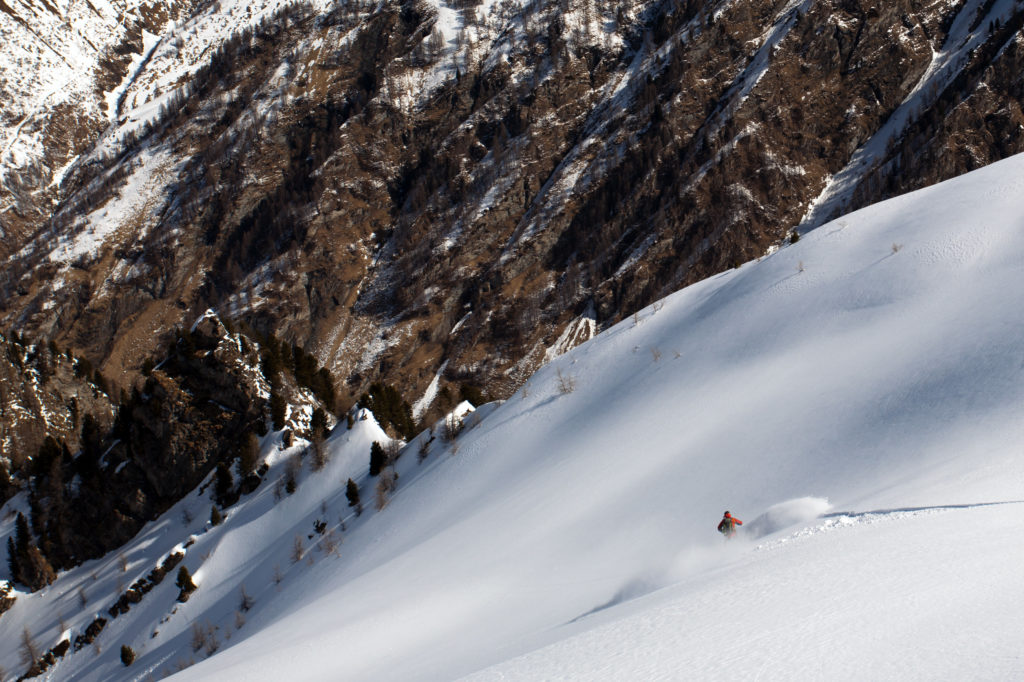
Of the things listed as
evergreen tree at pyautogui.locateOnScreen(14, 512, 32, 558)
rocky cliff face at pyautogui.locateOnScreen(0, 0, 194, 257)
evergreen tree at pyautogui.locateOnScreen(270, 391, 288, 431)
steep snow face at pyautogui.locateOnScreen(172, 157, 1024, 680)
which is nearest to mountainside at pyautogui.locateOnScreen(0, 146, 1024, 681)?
steep snow face at pyautogui.locateOnScreen(172, 157, 1024, 680)

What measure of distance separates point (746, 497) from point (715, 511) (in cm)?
65

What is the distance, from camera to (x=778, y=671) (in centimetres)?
487

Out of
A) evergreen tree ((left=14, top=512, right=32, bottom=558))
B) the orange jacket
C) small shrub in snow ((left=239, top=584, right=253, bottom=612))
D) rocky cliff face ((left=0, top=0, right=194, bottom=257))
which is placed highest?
rocky cliff face ((left=0, top=0, right=194, bottom=257))

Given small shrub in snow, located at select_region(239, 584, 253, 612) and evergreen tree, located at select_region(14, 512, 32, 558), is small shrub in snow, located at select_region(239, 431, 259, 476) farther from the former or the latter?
evergreen tree, located at select_region(14, 512, 32, 558)

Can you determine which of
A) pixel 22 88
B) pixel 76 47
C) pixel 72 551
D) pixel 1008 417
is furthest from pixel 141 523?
pixel 76 47

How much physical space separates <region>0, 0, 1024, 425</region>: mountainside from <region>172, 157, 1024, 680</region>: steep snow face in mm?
41499

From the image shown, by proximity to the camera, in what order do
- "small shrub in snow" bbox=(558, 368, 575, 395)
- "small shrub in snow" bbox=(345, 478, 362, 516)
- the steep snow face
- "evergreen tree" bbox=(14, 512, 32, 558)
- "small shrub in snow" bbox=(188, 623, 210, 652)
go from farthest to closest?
"evergreen tree" bbox=(14, 512, 32, 558)
"small shrub in snow" bbox=(345, 478, 362, 516)
"small shrub in snow" bbox=(188, 623, 210, 652)
"small shrub in snow" bbox=(558, 368, 575, 395)
the steep snow face

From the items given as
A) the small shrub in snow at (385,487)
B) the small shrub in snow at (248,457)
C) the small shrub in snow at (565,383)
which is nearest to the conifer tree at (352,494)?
the small shrub in snow at (385,487)

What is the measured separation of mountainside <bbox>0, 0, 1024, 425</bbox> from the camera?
7831 centimetres

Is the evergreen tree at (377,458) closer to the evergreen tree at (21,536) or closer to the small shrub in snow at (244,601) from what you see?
the small shrub in snow at (244,601)

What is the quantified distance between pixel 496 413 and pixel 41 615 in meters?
33.4

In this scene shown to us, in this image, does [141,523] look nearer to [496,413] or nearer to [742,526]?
[496,413]

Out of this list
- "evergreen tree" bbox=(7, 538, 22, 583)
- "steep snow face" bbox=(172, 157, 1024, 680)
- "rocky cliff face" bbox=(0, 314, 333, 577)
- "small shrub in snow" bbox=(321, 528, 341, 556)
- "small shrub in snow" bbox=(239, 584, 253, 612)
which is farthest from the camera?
"evergreen tree" bbox=(7, 538, 22, 583)

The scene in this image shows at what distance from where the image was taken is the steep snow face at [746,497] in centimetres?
594
